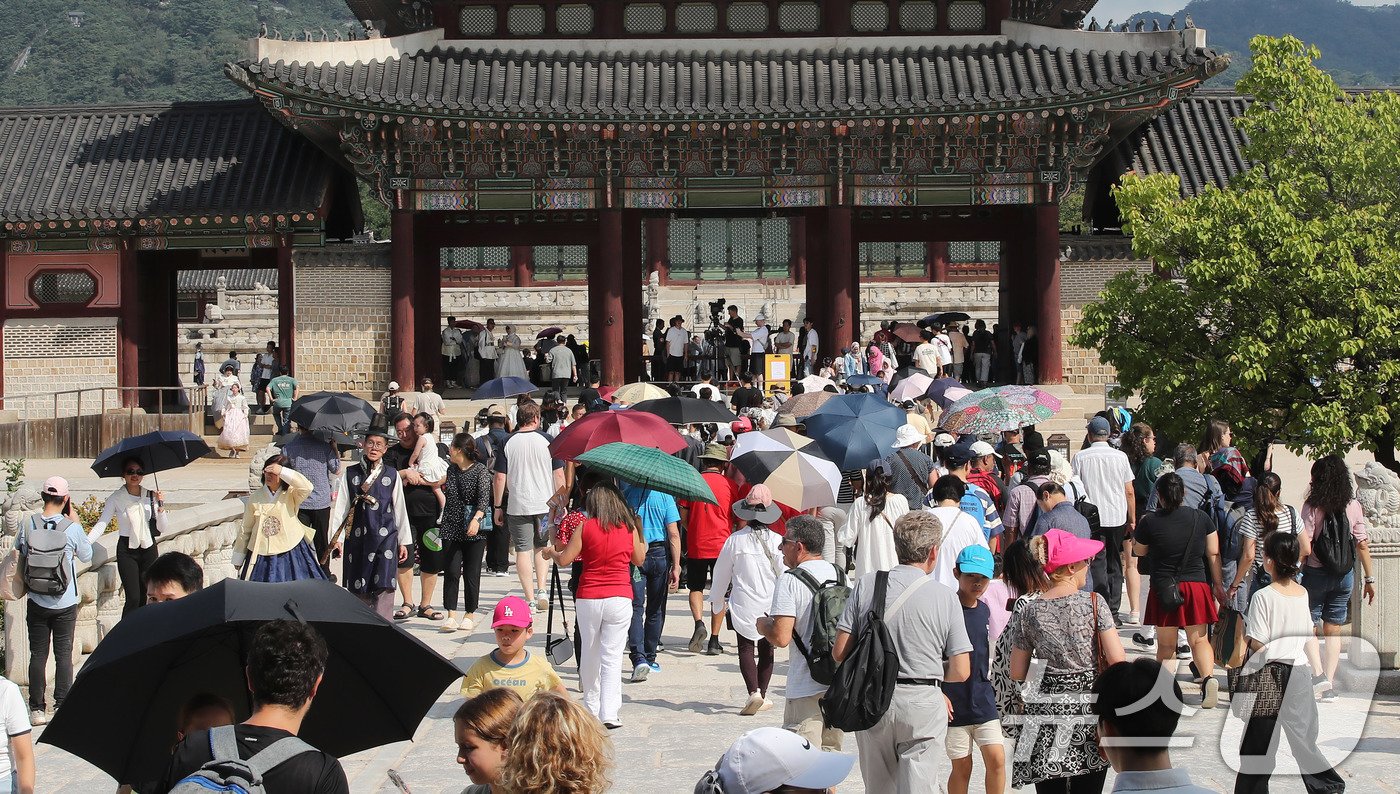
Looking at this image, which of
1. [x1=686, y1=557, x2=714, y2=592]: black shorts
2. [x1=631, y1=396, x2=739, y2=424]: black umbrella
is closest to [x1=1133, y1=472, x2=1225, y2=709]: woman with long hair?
[x1=686, y1=557, x2=714, y2=592]: black shorts

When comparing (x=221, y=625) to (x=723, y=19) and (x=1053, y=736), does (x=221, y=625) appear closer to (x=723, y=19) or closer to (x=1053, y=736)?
(x=1053, y=736)

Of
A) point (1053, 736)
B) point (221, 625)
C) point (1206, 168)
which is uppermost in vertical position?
point (1206, 168)

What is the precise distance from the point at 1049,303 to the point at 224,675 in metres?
22.5

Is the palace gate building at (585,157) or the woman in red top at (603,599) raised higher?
the palace gate building at (585,157)

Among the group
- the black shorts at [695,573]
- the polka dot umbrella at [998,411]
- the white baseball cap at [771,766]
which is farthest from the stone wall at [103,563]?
the white baseball cap at [771,766]

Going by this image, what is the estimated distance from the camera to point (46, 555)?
11.0m

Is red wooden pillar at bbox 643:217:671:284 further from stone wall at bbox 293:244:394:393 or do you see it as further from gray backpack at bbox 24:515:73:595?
gray backpack at bbox 24:515:73:595

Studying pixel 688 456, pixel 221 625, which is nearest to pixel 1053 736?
pixel 221 625

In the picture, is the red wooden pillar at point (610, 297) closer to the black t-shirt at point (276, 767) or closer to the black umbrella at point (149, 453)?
the black umbrella at point (149, 453)

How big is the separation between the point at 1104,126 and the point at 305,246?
13031 millimetres

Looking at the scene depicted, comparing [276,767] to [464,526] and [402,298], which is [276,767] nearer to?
[464,526]

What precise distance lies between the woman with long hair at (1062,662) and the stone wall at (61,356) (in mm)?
23465

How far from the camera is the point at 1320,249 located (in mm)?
18656

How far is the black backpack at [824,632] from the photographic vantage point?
26.8ft
